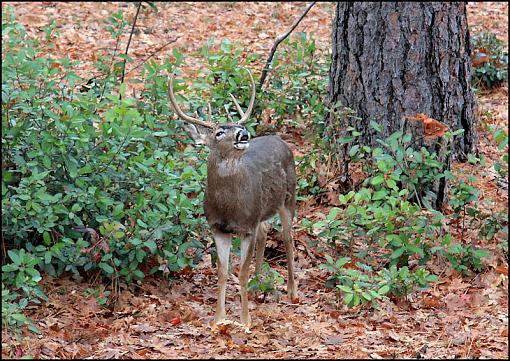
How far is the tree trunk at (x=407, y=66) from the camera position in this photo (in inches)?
364

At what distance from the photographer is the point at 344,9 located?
9.59 meters

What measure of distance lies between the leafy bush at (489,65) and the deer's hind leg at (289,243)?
18.2 ft

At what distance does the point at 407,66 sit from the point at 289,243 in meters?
2.55

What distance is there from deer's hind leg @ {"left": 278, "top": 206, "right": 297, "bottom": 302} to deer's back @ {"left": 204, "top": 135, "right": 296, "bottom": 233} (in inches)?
10.8

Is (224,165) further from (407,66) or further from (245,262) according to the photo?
(407,66)

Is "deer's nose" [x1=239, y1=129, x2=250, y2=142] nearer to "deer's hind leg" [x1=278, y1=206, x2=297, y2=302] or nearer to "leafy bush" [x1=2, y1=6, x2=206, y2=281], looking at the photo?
"leafy bush" [x1=2, y1=6, x2=206, y2=281]

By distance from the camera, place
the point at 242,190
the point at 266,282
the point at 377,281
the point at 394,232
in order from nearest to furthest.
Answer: the point at 242,190 < the point at 377,281 < the point at 266,282 < the point at 394,232

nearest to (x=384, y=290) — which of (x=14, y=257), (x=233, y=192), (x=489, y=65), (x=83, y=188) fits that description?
(x=233, y=192)

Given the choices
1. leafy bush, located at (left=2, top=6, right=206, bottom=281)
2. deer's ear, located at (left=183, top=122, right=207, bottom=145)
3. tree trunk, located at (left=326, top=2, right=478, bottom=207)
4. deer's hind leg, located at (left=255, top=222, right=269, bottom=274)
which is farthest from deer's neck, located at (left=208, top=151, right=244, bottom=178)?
tree trunk, located at (left=326, top=2, right=478, bottom=207)

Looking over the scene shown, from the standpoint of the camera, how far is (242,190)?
7.02 m

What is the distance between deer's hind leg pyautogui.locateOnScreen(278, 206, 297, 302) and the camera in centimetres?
773

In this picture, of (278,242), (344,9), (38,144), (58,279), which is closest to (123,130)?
(38,144)

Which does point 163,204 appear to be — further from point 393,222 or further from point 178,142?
point 393,222

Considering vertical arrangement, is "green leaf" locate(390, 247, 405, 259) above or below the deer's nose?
below
